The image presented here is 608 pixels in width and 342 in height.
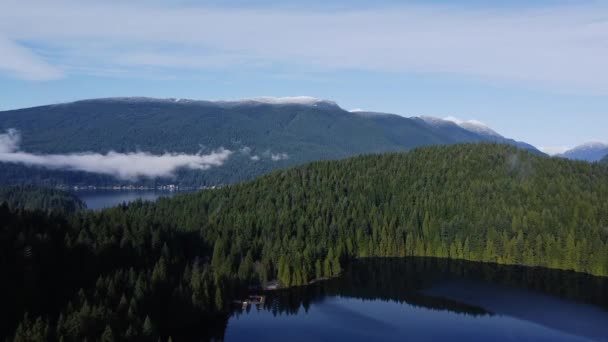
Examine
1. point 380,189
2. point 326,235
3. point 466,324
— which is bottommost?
point 466,324

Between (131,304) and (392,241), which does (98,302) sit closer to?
(131,304)

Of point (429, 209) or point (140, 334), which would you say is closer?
point (140, 334)

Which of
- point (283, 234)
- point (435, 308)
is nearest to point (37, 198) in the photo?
point (283, 234)

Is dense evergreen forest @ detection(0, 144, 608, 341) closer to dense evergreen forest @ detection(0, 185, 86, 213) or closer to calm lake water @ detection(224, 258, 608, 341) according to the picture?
calm lake water @ detection(224, 258, 608, 341)

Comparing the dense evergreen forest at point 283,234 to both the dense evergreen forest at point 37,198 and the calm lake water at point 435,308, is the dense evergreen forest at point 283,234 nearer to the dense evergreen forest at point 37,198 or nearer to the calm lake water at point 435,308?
the calm lake water at point 435,308

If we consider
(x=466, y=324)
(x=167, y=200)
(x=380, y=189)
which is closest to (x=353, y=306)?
(x=466, y=324)

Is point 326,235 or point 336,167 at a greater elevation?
point 336,167
